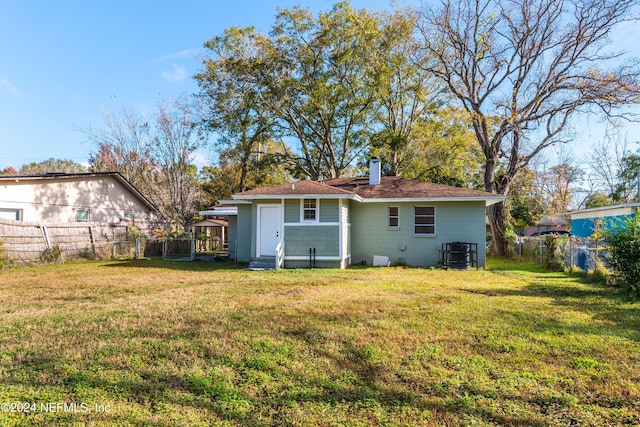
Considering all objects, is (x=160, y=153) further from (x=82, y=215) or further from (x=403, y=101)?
(x=403, y=101)

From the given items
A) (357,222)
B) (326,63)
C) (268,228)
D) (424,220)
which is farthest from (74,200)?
(424,220)

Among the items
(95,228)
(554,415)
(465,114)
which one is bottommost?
(554,415)

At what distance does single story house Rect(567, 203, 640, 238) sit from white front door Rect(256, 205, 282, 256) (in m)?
12.4

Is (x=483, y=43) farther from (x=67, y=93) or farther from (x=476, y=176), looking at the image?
(x=67, y=93)

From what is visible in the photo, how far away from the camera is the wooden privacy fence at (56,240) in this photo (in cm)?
1273

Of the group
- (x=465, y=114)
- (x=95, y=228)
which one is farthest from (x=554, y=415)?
(x=465, y=114)

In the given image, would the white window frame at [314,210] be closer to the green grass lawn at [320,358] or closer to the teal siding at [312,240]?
the teal siding at [312,240]

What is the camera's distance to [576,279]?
10.1m

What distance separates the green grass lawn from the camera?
116 inches

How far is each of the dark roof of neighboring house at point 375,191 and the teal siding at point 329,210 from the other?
42 cm

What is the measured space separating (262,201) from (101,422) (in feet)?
34.5

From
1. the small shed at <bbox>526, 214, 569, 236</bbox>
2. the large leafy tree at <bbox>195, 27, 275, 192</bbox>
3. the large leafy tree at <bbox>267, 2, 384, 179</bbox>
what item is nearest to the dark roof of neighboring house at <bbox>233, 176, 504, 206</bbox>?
the large leafy tree at <bbox>267, 2, 384, 179</bbox>

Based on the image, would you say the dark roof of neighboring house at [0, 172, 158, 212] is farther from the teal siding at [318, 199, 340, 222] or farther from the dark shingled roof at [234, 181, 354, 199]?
the teal siding at [318, 199, 340, 222]

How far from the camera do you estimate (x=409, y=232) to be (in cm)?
1420
